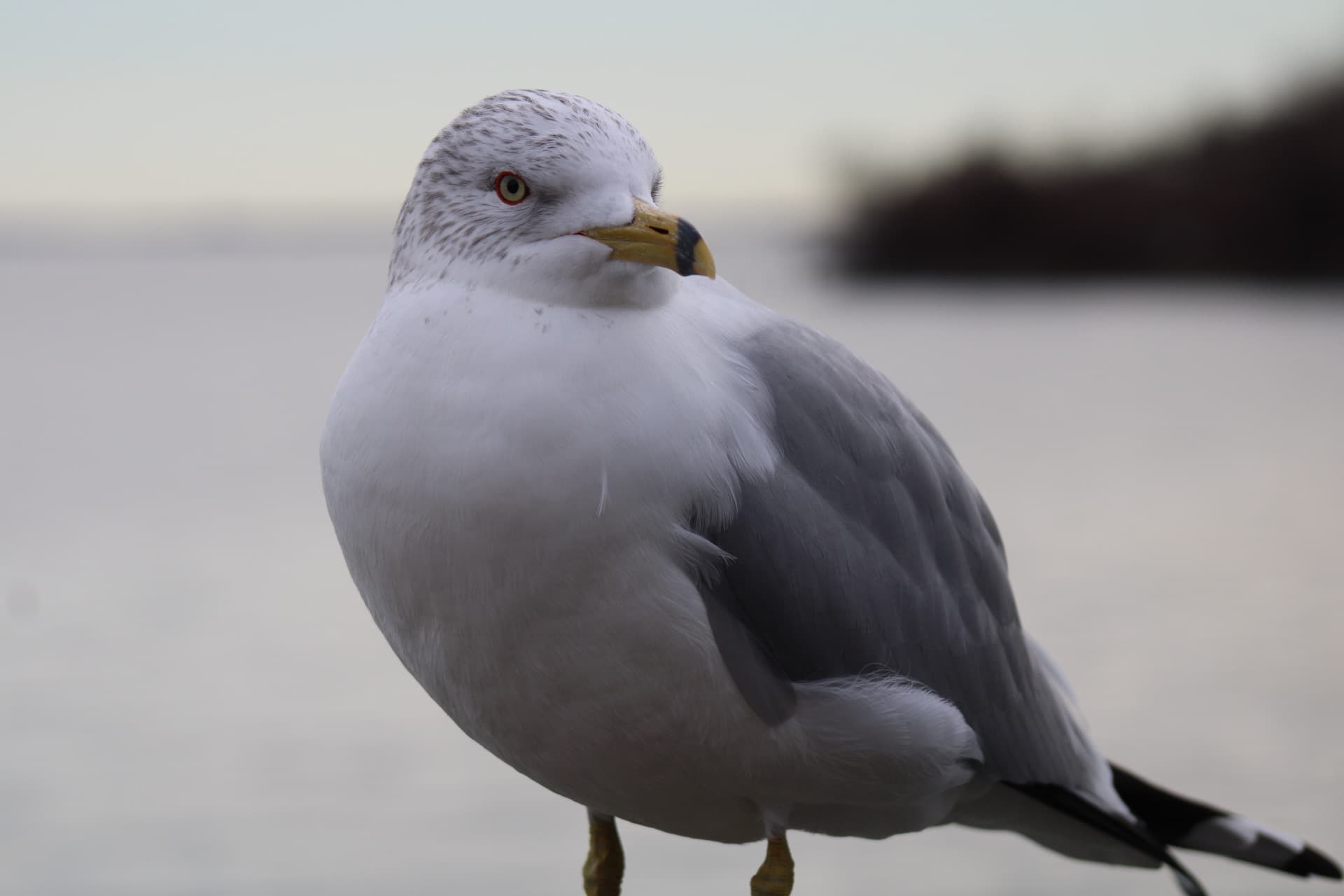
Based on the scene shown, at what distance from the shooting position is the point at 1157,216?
30188 mm

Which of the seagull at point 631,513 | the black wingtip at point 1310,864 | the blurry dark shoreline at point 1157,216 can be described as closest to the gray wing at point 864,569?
the seagull at point 631,513

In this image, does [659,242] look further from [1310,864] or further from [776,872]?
[1310,864]

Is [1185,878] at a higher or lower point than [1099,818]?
lower

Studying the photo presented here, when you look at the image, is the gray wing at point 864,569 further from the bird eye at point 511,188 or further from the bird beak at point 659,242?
the bird eye at point 511,188

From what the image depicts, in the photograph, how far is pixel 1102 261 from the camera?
32.3 meters

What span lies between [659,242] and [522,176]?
22cm

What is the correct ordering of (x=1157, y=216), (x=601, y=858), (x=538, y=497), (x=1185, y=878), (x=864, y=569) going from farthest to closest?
1. (x=1157, y=216)
2. (x=1185, y=878)
3. (x=601, y=858)
4. (x=864, y=569)
5. (x=538, y=497)

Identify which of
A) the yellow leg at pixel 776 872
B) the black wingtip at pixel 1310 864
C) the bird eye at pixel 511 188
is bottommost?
the black wingtip at pixel 1310 864

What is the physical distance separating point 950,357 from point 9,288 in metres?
49.6

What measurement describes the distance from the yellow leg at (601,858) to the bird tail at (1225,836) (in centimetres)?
97

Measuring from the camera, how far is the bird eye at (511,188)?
2176 millimetres

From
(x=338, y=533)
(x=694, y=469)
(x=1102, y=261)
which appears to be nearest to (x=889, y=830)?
(x=694, y=469)

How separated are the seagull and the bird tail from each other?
596mm

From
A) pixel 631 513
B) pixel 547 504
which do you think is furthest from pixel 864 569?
pixel 547 504
